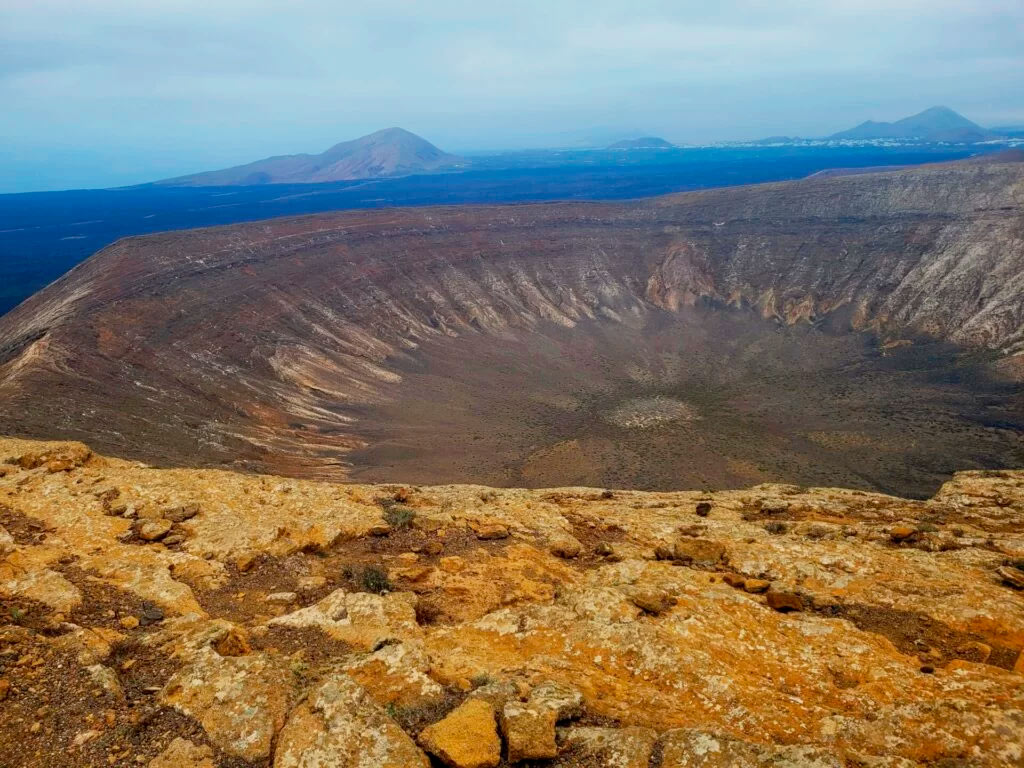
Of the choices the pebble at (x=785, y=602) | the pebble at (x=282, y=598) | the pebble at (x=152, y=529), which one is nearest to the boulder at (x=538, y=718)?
the pebble at (x=282, y=598)

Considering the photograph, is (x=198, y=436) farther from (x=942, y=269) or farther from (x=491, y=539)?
(x=942, y=269)

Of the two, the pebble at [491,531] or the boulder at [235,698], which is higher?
the boulder at [235,698]

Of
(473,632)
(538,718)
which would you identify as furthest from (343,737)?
(473,632)

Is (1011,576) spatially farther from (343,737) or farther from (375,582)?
(343,737)

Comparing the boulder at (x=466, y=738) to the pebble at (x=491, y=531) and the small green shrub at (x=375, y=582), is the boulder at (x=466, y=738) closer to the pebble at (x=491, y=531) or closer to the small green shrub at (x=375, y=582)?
the small green shrub at (x=375, y=582)

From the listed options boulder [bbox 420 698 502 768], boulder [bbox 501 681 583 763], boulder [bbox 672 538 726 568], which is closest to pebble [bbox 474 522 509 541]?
boulder [bbox 672 538 726 568]

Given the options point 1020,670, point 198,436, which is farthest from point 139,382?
point 1020,670

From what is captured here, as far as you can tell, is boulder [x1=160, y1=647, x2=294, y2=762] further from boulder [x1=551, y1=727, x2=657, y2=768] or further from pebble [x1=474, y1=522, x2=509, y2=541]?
pebble [x1=474, y1=522, x2=509, y2=541]
